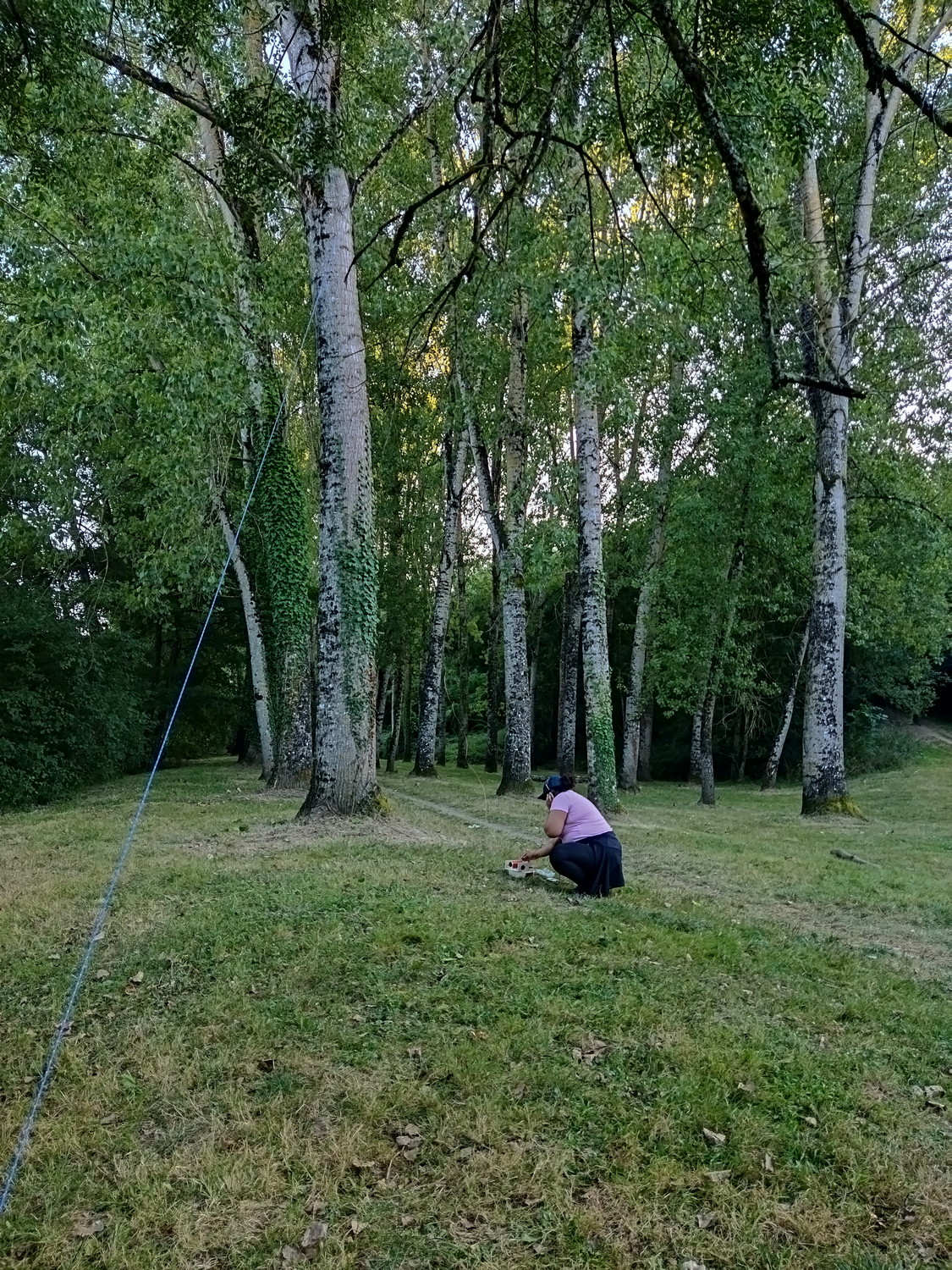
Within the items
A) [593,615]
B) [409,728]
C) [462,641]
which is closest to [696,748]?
[462,641]

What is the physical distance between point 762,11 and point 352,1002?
4682 millimetres

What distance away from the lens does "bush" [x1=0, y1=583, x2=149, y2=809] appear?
43.8 ft

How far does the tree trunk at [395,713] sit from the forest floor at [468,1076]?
16309 mm

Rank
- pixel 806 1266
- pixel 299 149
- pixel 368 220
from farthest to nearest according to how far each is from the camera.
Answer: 1. pixel 368 220
2. pixel 299 149
3. pixel 806 1266

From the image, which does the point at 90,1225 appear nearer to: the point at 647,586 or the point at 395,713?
the point at 647,586

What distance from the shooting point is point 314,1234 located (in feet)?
8.52

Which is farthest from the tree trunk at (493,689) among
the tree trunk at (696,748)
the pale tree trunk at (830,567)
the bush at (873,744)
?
the pale tree trunk at (830,567)

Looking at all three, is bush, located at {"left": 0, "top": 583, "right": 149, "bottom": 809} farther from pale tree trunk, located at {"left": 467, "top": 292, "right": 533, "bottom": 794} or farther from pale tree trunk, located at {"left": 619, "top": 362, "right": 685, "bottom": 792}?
pale tree trunk, located at {"left": 619, "top": 362, "right": 685, "bottom": 792}

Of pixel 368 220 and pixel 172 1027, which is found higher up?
pixel 368 220

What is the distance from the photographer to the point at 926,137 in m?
12.4

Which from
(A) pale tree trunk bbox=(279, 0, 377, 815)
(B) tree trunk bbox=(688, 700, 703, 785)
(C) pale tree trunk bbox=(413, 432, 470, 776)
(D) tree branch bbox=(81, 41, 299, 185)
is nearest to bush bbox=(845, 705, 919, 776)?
(B) tree trunk bbox=(688, 700, 703, 785)

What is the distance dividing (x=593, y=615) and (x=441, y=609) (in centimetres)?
696

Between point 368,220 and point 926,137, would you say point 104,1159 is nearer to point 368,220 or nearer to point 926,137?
point 368,220

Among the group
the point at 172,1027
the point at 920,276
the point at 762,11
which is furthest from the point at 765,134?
the point at 920,276
